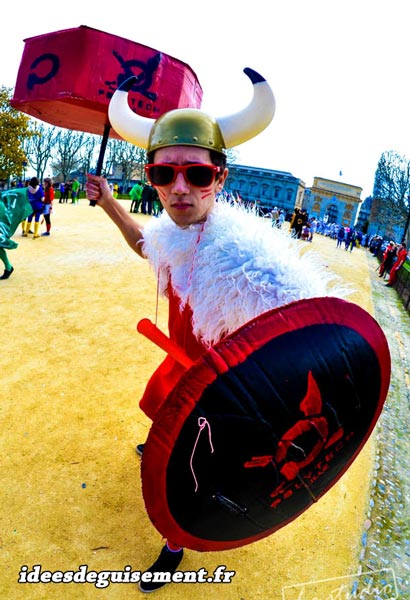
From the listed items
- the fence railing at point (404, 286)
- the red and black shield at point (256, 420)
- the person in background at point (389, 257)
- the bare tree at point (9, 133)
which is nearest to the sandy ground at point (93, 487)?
the red and black shield at point (256, 420)

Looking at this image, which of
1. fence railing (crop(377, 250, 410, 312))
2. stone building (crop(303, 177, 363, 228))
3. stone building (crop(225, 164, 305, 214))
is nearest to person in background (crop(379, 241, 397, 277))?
fence railing (crop(377, 250, 410, 312))

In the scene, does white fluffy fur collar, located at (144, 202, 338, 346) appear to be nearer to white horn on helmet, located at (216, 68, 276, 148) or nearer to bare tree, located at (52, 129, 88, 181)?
white horn on helmet, located at (216, 68, 276, 148)

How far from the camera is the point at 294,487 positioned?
1193 millimetres

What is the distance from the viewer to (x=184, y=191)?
1.52 metres

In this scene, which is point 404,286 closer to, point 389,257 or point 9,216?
point 389,257

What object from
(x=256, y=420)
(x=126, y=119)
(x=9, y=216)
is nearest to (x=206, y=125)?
(x=126, y=119)

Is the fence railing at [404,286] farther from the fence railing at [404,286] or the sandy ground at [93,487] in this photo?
the sandy ground at [93,487]

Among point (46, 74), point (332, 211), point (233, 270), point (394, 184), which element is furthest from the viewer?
point (332, 211)

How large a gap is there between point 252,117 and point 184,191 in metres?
0.54

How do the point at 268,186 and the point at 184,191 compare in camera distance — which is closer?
the point at 184,191

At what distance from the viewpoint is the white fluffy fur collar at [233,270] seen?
134cm

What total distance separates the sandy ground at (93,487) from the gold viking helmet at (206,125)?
1043mm

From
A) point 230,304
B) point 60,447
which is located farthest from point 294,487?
point 60,447

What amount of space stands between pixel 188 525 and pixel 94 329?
3292 mm
